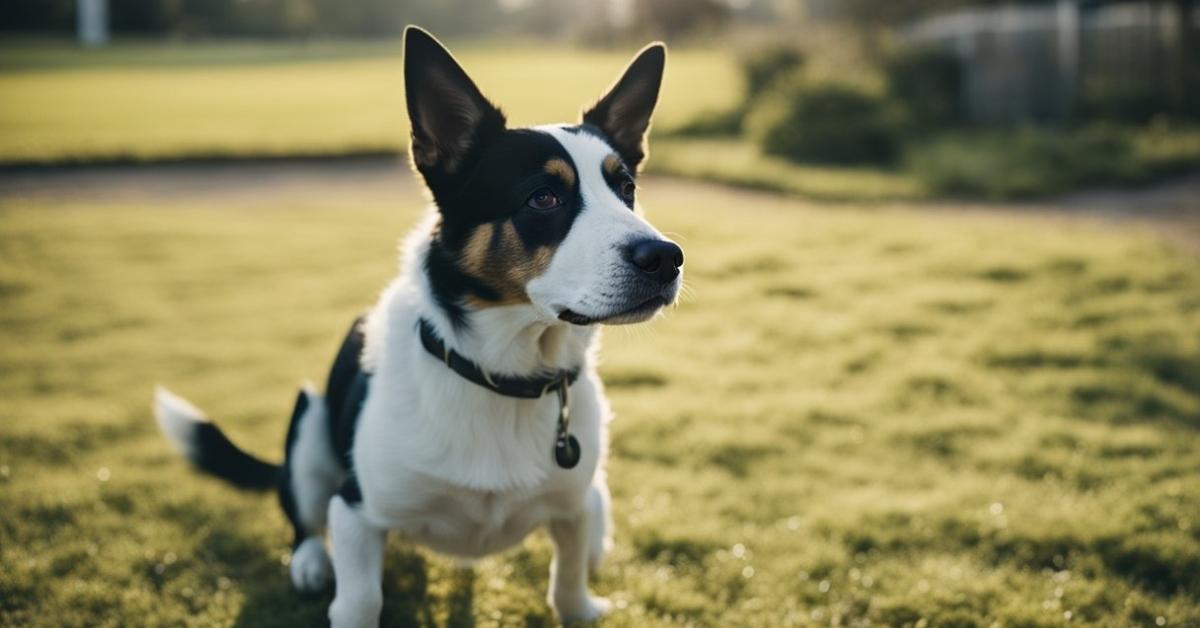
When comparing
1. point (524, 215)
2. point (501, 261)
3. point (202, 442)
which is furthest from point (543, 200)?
point (202, 442)

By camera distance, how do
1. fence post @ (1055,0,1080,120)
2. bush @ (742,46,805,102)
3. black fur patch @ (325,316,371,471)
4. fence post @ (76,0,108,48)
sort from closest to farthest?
black fur patch @ (325,316,371,471), fence post @ (1055,0,1080,120), bush @ (742,46,805,102), fence post @ (76,0,108,48)

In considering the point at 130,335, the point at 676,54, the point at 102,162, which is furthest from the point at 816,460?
the point at 676,54

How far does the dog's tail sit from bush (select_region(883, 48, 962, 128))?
1515cm

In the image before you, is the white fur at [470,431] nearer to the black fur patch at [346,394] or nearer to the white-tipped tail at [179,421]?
the black fur patch at [346,394]

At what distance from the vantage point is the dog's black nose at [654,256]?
107 inches

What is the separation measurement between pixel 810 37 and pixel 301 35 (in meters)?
41.4

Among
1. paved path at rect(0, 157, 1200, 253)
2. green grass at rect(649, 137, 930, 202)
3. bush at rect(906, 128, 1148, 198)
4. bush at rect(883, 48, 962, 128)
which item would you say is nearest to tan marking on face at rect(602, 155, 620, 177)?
paved path at rect(0, 157, 1200, 253)

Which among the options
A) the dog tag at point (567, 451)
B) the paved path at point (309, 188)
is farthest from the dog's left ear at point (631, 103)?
the paved path at point (309, 188)

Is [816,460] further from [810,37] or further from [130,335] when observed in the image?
[810,37]

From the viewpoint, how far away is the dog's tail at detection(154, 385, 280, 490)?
376cm

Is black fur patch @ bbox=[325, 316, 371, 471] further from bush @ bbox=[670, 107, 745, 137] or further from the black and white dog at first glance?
bush @ bbox=[670, 107, 745, 137]

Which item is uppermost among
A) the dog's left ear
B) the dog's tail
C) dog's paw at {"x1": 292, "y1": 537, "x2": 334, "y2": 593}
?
the dog's left ear

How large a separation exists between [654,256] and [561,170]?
47 cm

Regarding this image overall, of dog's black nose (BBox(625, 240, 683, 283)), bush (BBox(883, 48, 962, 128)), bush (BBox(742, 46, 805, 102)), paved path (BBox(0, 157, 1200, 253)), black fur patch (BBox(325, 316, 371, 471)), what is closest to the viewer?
dog's black nose (BBox(625, 240, 683, 283))
